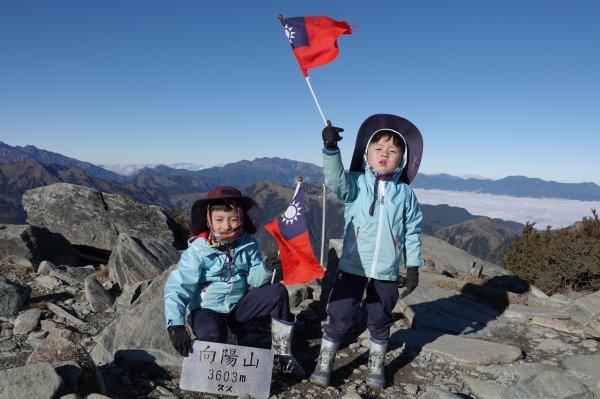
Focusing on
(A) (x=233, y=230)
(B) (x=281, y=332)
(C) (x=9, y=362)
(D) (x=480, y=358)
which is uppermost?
(A) (x=233, y=230)

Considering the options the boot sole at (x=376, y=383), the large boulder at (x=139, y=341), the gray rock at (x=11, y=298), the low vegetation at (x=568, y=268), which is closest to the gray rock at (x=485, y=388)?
the boot sole at (x=376, y=383)

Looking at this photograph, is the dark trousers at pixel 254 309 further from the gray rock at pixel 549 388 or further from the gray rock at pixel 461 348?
the gray rock at pixel 549 388

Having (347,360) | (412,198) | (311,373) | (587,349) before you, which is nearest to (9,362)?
(311,373)

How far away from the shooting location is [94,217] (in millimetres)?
15625

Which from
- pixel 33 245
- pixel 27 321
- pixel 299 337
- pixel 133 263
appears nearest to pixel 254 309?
pixel 299 337

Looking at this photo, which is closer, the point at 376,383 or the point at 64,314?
the point at 376,383

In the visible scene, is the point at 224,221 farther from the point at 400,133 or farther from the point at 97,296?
the point at 97,296

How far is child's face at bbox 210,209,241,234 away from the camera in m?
4.87

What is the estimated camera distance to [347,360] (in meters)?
5.92

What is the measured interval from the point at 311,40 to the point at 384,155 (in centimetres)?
209

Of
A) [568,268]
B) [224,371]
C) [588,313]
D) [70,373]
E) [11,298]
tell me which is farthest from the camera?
[568,268]

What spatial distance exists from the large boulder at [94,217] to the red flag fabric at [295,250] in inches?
447

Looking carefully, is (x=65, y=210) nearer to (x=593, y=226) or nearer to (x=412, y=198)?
(x=412, y=198)

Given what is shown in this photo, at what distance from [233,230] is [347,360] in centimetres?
255
